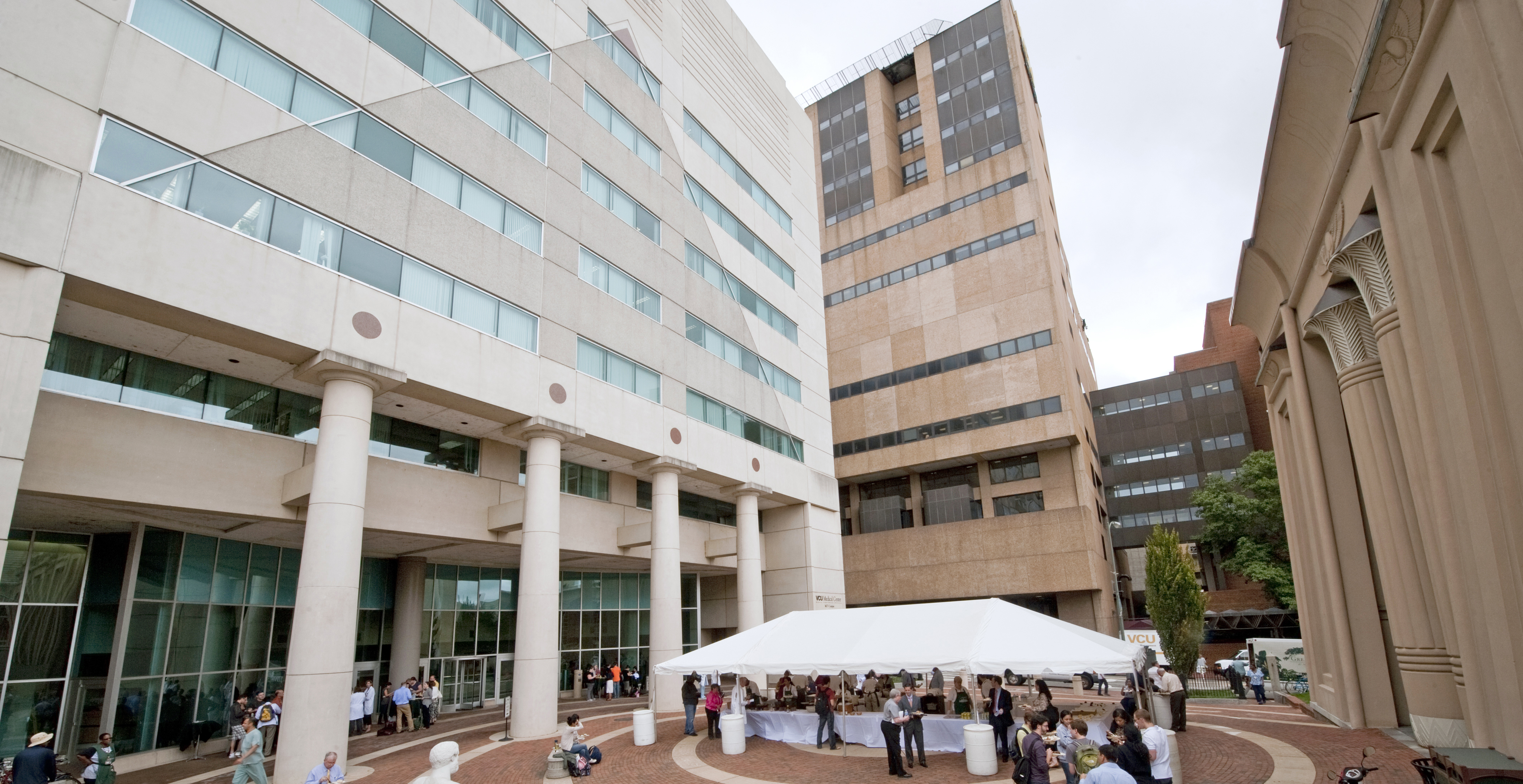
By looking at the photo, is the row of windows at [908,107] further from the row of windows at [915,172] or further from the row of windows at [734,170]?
the row of windows at [734,170]

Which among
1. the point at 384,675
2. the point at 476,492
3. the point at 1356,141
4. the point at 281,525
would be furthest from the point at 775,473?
the point at 1356,141

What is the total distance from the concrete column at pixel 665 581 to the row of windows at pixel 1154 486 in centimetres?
5187

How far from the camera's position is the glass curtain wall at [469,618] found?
26344mm

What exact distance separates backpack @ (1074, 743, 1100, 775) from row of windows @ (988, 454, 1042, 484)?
39762mm

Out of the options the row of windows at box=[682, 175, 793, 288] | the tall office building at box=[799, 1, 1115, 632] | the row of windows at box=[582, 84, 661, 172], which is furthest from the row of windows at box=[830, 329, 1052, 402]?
the row of windows at box=[582, 84, 661, 172]

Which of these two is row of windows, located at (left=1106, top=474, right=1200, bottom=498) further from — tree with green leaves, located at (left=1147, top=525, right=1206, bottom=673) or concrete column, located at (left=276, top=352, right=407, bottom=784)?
concrete column, located at (left=276, top=352, right=407, bottom=784)

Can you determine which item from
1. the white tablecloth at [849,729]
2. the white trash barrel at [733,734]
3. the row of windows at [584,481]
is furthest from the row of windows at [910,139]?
the white trash barrel at [733,734]

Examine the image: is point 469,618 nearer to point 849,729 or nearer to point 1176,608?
point 849,729

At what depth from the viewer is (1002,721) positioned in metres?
15.1

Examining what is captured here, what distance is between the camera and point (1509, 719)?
9344 millimetres

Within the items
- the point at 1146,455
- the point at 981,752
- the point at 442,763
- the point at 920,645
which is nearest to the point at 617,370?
the point at 920,645

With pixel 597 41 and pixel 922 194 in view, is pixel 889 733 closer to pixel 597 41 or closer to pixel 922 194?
pixel 597 41

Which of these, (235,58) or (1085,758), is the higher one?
(235,58)

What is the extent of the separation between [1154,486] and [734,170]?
160 ft
